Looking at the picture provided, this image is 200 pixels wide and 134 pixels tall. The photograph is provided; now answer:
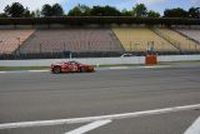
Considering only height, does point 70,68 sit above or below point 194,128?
below

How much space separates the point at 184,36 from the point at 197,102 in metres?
79.4

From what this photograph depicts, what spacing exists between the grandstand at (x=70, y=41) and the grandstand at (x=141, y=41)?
196 centimetres

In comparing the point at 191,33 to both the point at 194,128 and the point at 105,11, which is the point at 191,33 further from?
the point at 194,128

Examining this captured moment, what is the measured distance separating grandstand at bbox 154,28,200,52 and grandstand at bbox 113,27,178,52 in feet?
5.43

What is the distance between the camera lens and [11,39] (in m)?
79.8

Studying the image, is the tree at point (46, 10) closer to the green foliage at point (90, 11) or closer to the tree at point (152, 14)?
the green foliage at point (90, 11)

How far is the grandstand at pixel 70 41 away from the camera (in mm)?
74438

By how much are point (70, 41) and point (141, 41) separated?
512 inches

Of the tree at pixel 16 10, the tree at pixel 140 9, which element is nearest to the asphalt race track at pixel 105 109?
the tree at pixel 16 10

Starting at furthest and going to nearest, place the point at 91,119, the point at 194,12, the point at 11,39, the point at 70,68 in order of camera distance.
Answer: the point at 194,12, the point at 11,39, the point at 70,68, the point at 91,119

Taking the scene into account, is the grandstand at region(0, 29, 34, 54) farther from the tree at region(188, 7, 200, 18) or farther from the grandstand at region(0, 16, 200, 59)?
the tree at region(188, 7, 200, 18)

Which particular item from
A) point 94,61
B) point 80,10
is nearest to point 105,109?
point 94,61

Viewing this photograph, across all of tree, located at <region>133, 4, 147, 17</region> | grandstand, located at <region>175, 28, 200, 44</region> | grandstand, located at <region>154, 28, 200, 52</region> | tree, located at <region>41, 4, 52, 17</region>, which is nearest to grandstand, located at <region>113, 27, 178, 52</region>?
grandstand, located at <region>154, 28, 200, 52</region>

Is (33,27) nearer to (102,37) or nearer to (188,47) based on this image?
(102,37)
